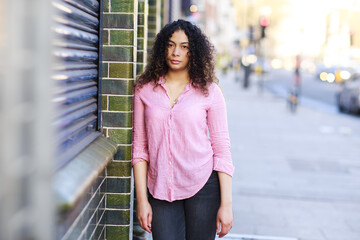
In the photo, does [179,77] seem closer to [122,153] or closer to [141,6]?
[122,153]

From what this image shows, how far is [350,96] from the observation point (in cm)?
1678

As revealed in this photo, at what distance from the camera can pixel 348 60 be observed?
47.1 m

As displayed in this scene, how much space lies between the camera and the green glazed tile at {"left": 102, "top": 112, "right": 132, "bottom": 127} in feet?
9.98

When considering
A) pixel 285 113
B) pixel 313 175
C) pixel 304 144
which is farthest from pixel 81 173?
pixel 285 113

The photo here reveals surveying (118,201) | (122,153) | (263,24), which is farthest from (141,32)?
(263,24)

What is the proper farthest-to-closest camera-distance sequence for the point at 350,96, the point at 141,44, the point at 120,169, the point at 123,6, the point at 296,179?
the point at 350,96
the point at 296,179
the point at 141,44
the point at 120,169
the point at 123,6

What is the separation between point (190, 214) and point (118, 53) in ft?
3.48

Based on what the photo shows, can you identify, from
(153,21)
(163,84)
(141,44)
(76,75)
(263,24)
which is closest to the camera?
(76,75)

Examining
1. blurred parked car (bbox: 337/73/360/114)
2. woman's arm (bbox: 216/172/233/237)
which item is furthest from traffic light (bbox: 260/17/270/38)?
woman's arm (bbox: 216/172/233/237)

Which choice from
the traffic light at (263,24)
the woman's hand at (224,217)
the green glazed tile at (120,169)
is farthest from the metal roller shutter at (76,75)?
the traffic light at (263,24)

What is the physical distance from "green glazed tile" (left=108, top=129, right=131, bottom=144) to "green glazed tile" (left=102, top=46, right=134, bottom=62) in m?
0.43

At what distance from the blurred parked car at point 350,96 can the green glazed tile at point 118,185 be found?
47.2 ft

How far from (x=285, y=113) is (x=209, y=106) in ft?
46.5

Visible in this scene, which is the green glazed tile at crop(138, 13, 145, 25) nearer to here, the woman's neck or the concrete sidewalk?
the woman's neck
